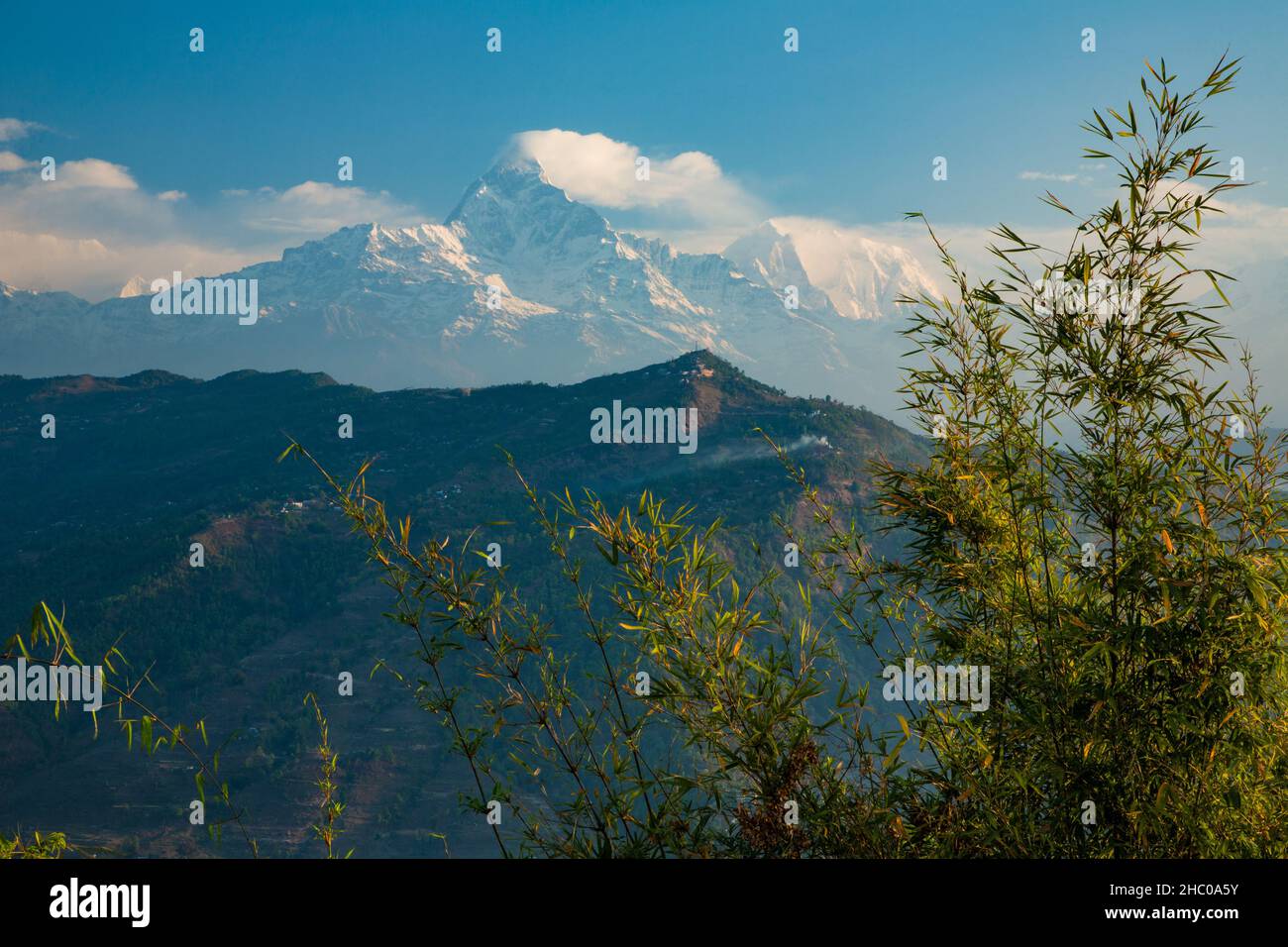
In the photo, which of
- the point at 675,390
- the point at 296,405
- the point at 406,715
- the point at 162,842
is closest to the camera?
the point at 162,842

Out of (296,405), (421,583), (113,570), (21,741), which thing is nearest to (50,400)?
(296,405)

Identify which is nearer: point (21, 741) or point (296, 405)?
point (21, 741)

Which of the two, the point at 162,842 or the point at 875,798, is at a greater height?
the point at 875,798

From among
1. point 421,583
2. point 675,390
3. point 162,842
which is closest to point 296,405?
point 675,390

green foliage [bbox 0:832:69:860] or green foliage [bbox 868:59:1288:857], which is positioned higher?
green foliage [bbox 868:59:1288:857]

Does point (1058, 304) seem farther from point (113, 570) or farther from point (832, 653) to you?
point (113, 570)

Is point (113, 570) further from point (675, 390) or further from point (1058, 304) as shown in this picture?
point (1058, 304)

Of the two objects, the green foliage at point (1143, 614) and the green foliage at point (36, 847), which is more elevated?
the green foliage at point (1143, 614)

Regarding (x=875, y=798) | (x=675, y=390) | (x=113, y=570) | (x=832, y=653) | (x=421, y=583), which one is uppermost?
(x=675, y=390)
